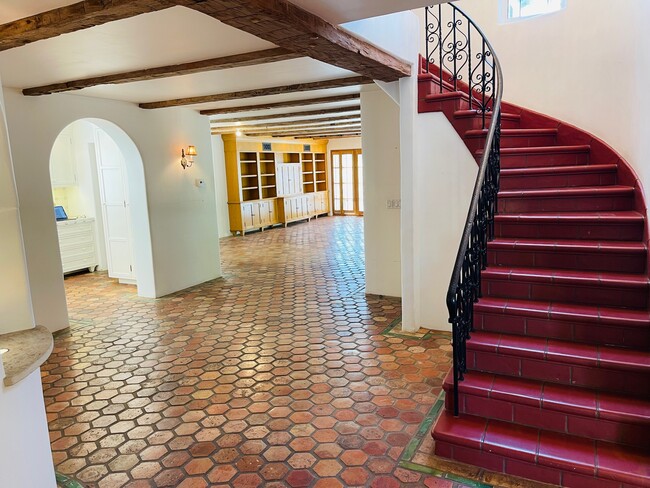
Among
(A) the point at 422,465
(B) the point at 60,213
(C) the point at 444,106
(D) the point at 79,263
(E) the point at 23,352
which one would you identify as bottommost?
(A) the point at 422,465

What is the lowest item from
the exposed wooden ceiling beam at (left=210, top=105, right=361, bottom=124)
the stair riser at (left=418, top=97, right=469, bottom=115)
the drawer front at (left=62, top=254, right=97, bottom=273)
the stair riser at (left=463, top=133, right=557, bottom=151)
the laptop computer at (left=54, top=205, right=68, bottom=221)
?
the drawer front at (left=62, top=254, right=97, bottom=273)

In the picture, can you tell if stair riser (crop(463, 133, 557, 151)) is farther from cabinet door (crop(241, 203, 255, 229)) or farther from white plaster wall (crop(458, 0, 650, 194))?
cabinet door (crop(241, 203, 255, 229))

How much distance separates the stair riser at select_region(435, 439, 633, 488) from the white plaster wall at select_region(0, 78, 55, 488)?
6.55 ft

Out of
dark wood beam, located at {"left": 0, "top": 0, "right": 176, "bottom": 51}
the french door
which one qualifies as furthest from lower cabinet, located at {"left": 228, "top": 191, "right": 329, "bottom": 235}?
dark wood beam, located at {"left": 0, "top": 0, "right": 176, "bottom": 51}

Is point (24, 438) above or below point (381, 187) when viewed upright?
below

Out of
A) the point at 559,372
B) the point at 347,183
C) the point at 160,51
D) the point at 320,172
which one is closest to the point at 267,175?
the point at 320,172

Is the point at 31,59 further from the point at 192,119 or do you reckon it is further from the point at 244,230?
the point at 244,230

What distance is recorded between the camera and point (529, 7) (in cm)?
504

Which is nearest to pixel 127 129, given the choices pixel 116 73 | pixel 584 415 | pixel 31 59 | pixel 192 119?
pixel 192 119

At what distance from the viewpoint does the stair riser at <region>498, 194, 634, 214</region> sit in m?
3.49

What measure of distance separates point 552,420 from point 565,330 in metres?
0.59

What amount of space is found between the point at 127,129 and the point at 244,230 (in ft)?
20.4

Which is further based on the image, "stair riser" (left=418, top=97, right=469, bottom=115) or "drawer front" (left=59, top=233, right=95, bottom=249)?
"drawer front" (left=59, top=233, right=95, bottom=249)

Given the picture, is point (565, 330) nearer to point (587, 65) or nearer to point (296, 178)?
point (587, 65)
